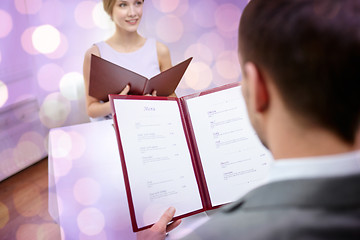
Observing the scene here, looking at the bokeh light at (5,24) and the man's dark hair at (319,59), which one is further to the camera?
the bokeh light at (5,24)

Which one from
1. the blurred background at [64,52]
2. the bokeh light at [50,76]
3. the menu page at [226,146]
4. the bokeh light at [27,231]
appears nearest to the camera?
the menu page at [226,146]

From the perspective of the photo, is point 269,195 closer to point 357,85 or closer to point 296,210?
point 296,210

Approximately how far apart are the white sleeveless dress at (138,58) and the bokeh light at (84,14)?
2.39 ft

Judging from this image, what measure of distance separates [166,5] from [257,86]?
207 centimetres

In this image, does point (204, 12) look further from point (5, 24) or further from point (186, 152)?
point (186, 152)

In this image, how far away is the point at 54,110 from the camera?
2.36m

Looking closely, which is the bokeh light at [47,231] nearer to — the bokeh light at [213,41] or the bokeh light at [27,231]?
the bokeh light at [27,231]

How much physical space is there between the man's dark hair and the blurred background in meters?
2.00

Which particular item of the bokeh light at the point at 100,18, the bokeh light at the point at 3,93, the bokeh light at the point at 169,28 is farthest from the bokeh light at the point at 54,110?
the bokeh light at the point at 169,28

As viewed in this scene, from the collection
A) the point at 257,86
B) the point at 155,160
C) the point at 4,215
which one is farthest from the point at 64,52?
the point at 257,86

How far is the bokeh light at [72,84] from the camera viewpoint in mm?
2322

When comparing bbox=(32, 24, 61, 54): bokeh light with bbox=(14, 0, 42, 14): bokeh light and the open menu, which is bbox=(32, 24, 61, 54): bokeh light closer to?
bbox=(14, 0, 42, 14): bokeh light

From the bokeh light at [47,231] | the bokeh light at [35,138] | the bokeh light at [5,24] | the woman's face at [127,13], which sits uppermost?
the bokeh light at [5,24]

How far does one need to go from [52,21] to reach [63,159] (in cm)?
152
